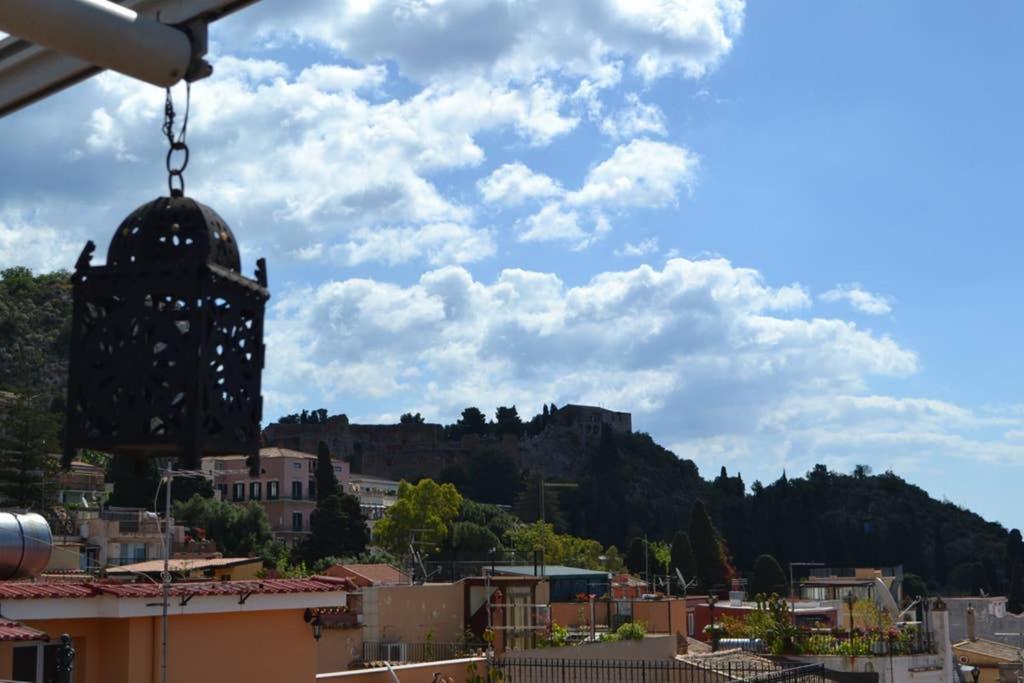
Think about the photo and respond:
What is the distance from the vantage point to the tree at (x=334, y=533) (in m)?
51.3

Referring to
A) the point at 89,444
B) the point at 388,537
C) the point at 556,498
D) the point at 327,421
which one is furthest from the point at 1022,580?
the point at 89,444

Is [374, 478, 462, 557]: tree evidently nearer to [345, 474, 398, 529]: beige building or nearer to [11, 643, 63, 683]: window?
[345, 474, 398, 529]: beige building

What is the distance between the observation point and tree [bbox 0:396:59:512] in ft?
143

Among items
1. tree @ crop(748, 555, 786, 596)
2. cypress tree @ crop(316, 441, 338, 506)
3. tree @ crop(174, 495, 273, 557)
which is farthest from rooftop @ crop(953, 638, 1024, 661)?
tree @ crop(748, 555, 786, 596)

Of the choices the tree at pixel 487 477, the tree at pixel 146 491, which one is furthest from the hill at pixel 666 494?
the tree at pixel 146 491

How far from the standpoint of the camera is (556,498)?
3612 inches

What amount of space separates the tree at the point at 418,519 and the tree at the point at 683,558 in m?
16.9

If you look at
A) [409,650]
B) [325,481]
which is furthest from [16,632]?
[325,481]

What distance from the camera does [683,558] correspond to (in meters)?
66.6

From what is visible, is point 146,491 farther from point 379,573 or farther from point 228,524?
point 379,573

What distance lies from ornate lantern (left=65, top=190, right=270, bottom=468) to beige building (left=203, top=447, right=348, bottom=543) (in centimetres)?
6598

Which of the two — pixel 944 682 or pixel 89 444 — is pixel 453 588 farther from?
pixel 89 444

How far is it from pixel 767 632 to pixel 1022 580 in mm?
68446

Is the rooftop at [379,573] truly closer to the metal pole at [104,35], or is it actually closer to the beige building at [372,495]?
the beige building at [372,495]
